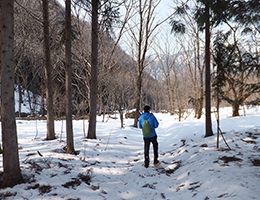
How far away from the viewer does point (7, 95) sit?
298 centimetres

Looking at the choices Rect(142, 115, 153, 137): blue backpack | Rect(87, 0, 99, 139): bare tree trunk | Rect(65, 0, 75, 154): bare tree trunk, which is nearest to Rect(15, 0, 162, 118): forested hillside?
Rect(87, 0, 99, 139): bare tree trunk

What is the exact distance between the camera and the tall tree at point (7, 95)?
297 centimetres

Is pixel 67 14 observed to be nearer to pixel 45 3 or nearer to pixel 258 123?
pixel 45 3

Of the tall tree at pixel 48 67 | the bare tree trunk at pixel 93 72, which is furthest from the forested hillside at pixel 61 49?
the bare tree trunk at pixel 93 72

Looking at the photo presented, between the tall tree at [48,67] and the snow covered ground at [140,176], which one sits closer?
the snow covered ground at [140,176]

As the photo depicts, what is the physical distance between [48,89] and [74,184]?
4846 millimetres

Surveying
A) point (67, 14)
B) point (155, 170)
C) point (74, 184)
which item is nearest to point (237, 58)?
point (155, 170)

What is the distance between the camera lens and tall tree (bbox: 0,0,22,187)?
2.97 meters

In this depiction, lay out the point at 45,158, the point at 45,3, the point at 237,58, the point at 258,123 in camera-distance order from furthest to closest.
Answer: the point at 258,123 → the point at 45,3 → the point at 237,58 → the point at 45,158

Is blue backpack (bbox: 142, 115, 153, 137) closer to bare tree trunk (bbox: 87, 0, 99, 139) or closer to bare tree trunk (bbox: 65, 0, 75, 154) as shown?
bare tree trunk (bbox: 65, 0, 75, 154)

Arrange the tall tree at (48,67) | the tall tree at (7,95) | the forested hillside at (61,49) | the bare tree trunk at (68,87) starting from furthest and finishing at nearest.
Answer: the forested hillside at (61,49), the tall tree at (48,67), the bare tree trunk at (68,87), the tall tree at (7,95)

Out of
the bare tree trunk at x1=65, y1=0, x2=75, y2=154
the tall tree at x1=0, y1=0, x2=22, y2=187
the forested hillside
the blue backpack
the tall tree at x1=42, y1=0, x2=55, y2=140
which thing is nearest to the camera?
the tall tree at x1=0, y1=0, x2=22, y2=187

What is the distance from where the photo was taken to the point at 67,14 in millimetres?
5223

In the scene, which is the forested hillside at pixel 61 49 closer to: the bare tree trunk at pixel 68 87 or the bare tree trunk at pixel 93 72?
the bare tree trunk at pixel 93 72
